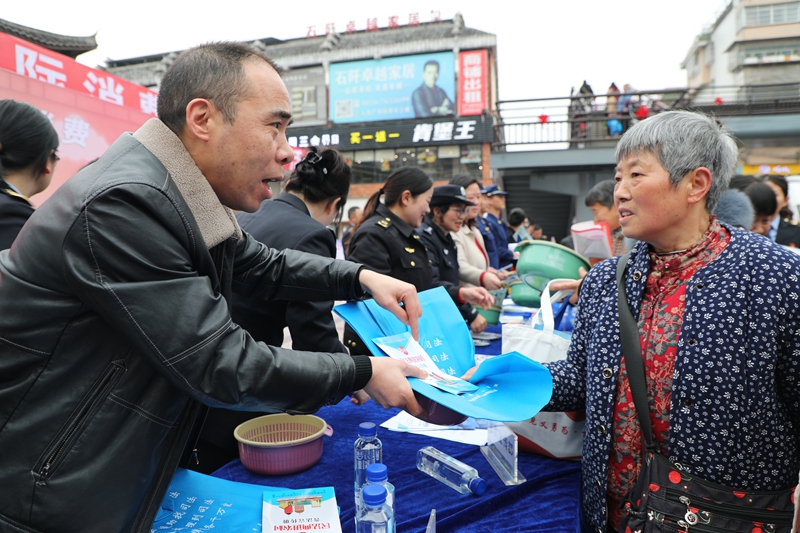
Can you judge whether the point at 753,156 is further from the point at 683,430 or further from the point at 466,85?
the point at 683,430

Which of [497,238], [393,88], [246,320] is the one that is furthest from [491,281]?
[393,88]

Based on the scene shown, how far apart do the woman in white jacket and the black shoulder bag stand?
1.82 meters

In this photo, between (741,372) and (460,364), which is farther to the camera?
(460,364)

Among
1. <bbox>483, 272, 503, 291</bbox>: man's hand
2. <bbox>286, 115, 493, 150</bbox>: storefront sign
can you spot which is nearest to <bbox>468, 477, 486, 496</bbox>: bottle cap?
<bbox>483, 272, 503, 291</bbox>: man's hand

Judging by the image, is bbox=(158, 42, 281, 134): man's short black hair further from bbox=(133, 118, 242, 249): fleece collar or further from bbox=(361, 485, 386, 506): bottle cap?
bbox=(361, 485, 386, 506): bottle cap

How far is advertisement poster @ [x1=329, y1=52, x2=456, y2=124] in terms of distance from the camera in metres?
20.8

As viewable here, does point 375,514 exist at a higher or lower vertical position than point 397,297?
lower

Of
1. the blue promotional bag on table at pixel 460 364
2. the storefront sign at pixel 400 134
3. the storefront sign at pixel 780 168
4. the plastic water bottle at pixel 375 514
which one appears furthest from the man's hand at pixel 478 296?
the storefront sign at pixel 400 134

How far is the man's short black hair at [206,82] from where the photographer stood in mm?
958

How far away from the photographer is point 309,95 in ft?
76.2

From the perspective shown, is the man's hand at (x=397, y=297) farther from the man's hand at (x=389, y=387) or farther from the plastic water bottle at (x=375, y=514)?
the plastic water bottle at (x=375, y=514)

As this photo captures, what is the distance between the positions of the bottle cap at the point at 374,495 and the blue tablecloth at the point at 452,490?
0.26 meters

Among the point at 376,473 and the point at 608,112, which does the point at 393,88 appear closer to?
the point at 608,112

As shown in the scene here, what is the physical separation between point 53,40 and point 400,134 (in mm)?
11803
